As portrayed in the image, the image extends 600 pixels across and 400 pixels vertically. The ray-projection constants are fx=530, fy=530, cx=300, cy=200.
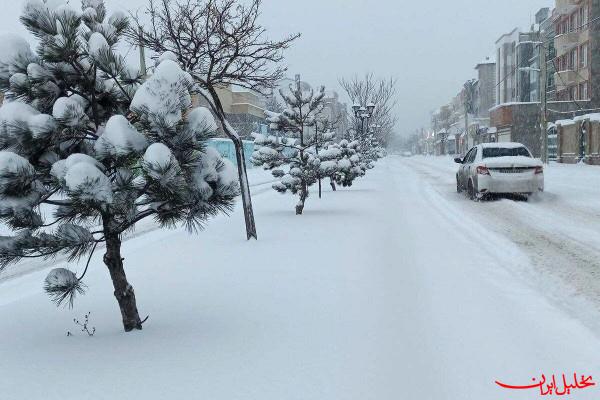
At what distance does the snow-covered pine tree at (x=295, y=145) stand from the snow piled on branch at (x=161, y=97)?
791 cm

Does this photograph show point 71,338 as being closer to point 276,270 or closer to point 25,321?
point 25,321

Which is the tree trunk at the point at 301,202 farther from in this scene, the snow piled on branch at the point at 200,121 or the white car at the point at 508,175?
the snow piled on branch at the point at 200,121

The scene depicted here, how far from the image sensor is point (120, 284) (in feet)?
12.8

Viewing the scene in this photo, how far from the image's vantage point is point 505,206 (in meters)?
12.6

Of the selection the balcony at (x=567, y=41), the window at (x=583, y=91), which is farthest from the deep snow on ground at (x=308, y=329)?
the balcony at (x=567, y=41)

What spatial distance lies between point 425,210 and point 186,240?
5.91m

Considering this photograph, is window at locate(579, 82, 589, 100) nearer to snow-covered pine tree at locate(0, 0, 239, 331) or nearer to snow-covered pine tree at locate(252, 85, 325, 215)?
snow-covered pine tree at locate(252, 85, 325, 215)

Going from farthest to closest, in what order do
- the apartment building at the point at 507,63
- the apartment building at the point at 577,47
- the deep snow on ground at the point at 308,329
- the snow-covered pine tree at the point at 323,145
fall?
the apartment building at the point at 507,63 < the apartment building at the point at 577,47 < the snow-covered pine tree at the point at 323,145 < the deep snow on ground at the point at 308,329

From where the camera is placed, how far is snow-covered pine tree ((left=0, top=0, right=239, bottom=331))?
130 inches

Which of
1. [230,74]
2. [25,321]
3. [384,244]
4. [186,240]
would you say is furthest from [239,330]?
[230,74]

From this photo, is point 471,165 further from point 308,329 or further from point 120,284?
point 120,284

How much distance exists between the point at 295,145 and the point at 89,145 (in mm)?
8000

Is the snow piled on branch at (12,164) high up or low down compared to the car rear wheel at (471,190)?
up

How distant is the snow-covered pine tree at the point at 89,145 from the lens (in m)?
3.31
